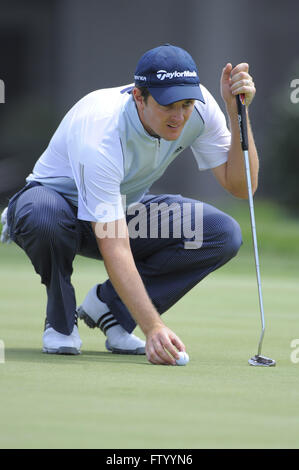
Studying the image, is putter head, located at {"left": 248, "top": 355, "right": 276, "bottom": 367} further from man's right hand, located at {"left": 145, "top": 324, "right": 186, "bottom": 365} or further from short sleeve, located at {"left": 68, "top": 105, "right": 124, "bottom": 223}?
short sleeve, located at {"left": 68, "top": 105, "right": 124, "bottom": 223}

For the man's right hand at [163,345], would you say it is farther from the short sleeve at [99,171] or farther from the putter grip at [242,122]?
the putter grip at [242,122]

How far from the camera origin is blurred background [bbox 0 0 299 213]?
17531 mm

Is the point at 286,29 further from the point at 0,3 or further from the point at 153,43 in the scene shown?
the point at 0,3

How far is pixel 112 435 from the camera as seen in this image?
8.46 feet

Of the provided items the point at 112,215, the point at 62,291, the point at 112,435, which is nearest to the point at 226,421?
the point at 112,435

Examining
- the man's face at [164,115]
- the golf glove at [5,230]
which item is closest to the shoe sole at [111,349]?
the golf glove at [5,230]

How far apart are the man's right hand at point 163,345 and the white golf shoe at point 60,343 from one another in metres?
0.46

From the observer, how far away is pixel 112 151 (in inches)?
156

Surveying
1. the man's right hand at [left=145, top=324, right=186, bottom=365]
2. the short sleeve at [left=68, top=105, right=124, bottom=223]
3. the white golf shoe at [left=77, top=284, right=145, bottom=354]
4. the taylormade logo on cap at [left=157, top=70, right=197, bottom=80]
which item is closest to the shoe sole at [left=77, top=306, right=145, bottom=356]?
the white golf shoe at [left=77, top=284, right=145, bottom=354]

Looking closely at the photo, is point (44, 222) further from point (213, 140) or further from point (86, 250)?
point (213, 140)

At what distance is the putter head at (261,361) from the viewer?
390 cm

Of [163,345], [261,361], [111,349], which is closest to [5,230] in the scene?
[111,349]

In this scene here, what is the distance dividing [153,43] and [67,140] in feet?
47.3

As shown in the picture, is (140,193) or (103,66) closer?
(140,193)
